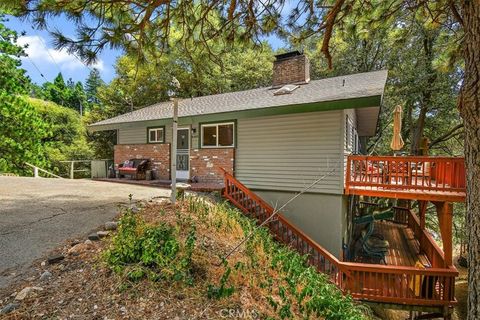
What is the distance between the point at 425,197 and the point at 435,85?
9754 mm

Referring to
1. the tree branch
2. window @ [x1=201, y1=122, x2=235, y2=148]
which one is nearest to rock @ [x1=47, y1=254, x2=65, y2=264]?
window @ [x1=201, y1=122, x2=235, y2=148]

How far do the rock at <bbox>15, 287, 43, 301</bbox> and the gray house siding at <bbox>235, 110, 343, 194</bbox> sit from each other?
20.3ft

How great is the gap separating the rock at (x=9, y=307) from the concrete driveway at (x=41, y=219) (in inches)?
20.4

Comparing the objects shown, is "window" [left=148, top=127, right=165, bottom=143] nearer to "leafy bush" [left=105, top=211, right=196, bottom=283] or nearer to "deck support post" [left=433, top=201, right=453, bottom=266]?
"leafy bush" [left=105, top=211, right=196, bottom=283]

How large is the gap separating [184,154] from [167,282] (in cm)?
759

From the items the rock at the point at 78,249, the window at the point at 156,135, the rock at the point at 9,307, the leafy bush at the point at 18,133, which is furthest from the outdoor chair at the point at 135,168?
the rock at the point at 9,307

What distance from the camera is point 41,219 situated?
191 inches

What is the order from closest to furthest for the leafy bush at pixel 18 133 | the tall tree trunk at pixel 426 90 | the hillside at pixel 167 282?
the hillside at pixel 167 282
the tall tree trunk at pixel 426 90
the leafy bush at pixel 18 133

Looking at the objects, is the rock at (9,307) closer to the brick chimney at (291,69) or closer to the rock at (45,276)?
the rock at (45,276)

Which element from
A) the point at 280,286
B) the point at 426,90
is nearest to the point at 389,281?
the point at 280,286

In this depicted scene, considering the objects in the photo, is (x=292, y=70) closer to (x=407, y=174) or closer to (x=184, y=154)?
(x=184, y=154)

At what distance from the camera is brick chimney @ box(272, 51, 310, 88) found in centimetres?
1027

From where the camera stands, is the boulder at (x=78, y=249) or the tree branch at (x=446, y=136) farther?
the tree branch at (x=446, y=136)

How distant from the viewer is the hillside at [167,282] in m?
2.64
